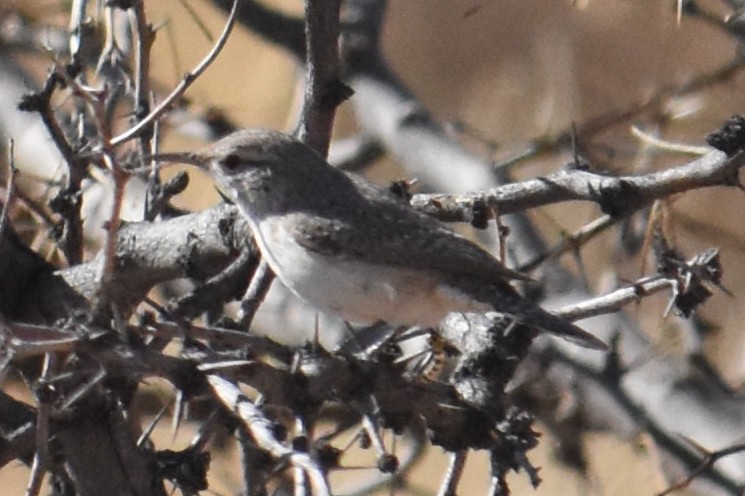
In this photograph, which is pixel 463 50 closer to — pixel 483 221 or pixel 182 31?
pixel 182 31

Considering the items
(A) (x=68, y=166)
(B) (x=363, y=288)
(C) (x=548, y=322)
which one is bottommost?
(A) (x=68, y=166)

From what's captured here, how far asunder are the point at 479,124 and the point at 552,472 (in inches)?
79.4

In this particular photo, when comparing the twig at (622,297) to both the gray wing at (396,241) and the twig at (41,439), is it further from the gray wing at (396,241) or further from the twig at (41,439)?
the twig at (41,439)

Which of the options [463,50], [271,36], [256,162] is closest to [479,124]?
[463,50]

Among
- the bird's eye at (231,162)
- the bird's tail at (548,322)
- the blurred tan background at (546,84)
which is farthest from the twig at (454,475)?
the blurred tan background at (546,84)

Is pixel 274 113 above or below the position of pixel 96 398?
above

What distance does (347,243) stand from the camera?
4.05 m

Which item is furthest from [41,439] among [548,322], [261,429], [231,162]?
[231,162]

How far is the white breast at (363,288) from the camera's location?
3.89m

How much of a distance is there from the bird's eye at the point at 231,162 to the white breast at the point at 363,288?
Answer: 0.86 ft

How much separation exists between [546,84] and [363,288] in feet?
13.5

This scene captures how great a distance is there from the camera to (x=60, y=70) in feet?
8.65

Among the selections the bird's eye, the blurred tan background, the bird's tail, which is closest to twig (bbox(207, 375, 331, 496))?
the bird's tail

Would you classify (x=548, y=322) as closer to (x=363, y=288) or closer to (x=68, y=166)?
(x=363, y=288)
